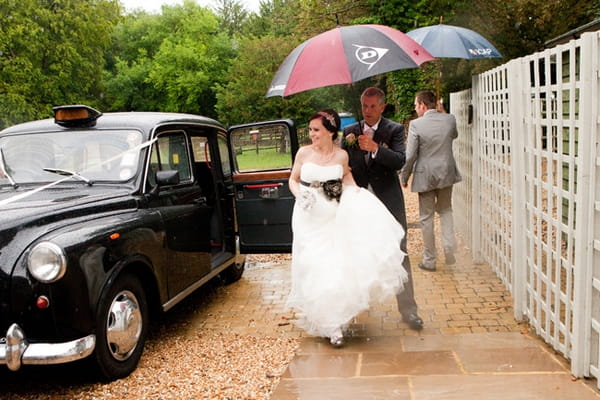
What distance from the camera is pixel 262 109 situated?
132 ft

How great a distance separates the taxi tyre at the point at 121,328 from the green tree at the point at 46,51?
3086 centimetres

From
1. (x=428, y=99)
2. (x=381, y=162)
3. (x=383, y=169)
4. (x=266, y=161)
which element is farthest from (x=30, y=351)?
(x=428, y=99)

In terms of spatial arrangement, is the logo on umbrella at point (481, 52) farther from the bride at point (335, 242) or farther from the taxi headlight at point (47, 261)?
the taxi headlight at point (47, 261)

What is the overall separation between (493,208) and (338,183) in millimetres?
2537

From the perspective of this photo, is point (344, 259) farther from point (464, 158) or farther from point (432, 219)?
point (464, 158)

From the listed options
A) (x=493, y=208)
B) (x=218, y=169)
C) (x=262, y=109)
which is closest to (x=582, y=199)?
(x=493, y=208)

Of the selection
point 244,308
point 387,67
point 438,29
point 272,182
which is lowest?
point 244,308

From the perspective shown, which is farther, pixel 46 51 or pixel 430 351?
pixel 46 51

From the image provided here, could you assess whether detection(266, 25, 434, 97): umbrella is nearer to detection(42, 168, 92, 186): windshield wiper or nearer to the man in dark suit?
the man in dark suit

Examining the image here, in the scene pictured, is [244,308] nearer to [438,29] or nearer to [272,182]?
[272,182]

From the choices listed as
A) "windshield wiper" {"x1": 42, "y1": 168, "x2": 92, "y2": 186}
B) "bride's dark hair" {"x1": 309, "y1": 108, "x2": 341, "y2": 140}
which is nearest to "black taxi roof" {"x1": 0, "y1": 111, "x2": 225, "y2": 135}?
"windshield wiper" {"x1": 42, "y1": 168, "x2": 92, "y2": 186}

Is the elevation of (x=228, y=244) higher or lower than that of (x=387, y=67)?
lower

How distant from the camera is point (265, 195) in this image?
21.4 feet

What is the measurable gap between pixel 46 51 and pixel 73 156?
3370 centimetres
